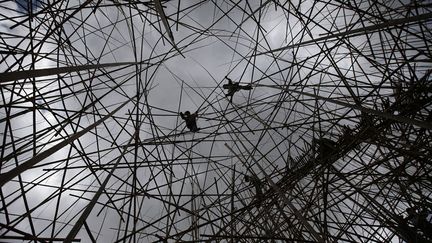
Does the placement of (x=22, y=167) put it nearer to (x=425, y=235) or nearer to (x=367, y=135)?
(x=367, y=135)

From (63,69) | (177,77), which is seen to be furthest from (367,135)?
(63,69)

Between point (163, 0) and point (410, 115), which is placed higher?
point (163, 0)

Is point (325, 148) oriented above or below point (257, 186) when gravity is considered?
above

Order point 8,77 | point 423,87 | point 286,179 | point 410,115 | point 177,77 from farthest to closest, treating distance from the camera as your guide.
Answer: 1. point 177,77
2. point 286,179
3. point 410,115
4. point 423,87
5. point 8,77

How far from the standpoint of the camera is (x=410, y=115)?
1.19 metres

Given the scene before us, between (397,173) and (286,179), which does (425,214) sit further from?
(286,179)

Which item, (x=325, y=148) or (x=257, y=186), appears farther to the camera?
(x=325, y=148)

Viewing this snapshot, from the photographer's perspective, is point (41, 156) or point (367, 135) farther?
point (367, 135)

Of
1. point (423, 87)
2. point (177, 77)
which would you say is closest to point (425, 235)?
point (423, 87)

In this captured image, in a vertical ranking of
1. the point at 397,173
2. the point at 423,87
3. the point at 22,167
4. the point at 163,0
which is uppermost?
the point at 163,0

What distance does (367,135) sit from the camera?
1.24 metres

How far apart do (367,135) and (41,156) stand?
3.93ft

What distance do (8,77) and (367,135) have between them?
1250mm

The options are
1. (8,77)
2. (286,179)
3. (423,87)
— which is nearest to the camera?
(8,77)
